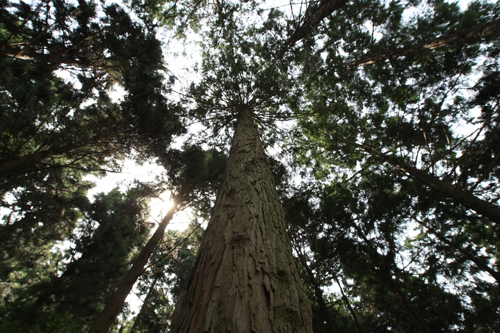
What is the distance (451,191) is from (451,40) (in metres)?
3.85

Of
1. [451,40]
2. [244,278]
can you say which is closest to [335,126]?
[451,40]

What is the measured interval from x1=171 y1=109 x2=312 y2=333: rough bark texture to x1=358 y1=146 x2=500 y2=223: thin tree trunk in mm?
4564

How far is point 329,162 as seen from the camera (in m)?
7.47

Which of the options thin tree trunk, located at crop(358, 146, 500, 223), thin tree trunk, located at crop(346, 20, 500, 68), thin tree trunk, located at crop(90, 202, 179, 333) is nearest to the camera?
thin tree trunk, located at crop(358, 146, 500, 223)

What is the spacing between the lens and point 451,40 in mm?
5258

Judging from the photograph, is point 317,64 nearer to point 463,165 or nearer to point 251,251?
point 463,165

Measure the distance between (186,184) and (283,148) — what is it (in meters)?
3.98

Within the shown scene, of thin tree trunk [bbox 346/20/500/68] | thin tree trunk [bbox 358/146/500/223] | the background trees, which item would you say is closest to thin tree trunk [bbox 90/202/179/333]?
the background trees

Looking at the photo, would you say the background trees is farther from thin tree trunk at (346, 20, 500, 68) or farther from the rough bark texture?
the rough bark texture

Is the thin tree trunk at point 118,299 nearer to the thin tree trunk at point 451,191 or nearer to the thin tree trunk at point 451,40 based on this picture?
the thin tree trunk at point 451,191

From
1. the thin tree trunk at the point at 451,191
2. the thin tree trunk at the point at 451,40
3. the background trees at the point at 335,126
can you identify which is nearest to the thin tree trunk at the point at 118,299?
the background trees at the point at 335,126

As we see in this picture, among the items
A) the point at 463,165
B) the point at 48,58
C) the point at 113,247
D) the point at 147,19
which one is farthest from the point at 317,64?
the point at 113,247

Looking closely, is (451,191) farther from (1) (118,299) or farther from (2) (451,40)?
(1) (118,299)

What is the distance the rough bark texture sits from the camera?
0.95 meters
